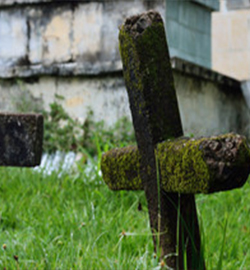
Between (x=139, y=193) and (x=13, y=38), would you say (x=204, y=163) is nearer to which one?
(x=139, y=193)

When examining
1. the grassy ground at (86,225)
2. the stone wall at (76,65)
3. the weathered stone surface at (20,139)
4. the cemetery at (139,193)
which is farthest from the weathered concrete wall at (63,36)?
the weathered stone surface at (20,139)

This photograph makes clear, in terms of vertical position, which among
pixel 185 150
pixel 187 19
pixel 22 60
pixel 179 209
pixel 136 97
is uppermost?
pixel 187 19

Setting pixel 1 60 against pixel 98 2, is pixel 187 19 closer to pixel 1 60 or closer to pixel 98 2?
pixel 98 2

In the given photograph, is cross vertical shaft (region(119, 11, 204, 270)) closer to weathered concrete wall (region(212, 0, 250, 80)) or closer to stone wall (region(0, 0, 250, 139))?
stone wall (region(0, 0, 250, 139))

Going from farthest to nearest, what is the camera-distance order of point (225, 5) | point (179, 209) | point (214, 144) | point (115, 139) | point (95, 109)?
point (225, 5), point (95, 109), point (115, 139), point (179, 209), point (214, 144)

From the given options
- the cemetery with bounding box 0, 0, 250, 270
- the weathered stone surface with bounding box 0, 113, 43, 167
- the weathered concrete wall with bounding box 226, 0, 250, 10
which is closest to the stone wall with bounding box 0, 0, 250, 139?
the cemetery with bounding box 0, 0, 250, 270

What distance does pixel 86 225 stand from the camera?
300 cm

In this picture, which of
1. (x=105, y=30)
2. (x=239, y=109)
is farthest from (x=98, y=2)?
(x=239, y=109)

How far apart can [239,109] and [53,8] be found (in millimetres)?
2123

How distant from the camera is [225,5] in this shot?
8.04m

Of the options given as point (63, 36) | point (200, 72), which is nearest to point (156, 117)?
point (200, 72)

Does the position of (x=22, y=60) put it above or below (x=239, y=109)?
above

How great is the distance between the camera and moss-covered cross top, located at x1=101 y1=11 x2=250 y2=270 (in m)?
1.95

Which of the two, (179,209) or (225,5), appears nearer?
(179,209)
